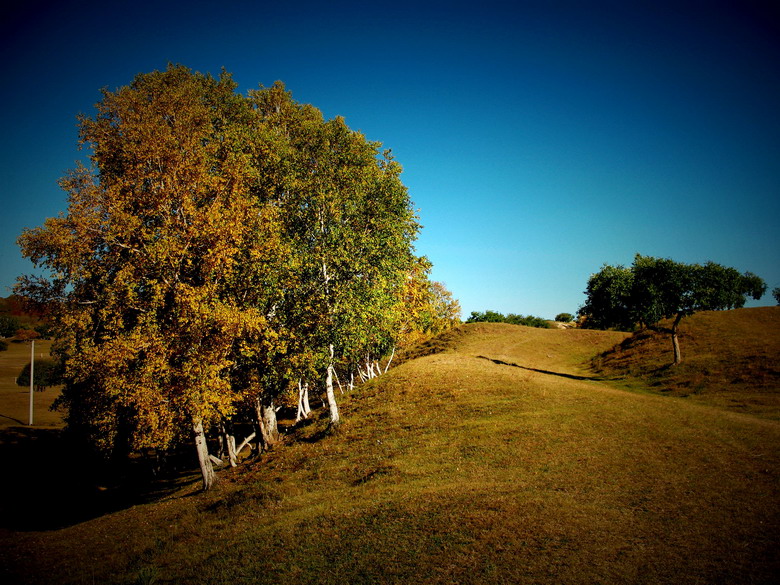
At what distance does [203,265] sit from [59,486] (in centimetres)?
2594

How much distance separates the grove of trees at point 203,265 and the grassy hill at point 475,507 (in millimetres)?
5026

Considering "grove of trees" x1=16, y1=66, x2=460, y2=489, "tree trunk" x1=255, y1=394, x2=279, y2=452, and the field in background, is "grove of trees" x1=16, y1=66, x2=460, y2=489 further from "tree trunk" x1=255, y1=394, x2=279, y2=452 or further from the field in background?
the field in background

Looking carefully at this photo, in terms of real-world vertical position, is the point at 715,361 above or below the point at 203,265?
below

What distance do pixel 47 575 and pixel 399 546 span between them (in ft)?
50.3

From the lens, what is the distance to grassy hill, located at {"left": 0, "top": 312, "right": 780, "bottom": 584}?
457 inches

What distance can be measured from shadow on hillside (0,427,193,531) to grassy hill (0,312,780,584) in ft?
3.99

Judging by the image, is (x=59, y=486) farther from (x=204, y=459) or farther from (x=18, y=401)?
(x=18, y=401)

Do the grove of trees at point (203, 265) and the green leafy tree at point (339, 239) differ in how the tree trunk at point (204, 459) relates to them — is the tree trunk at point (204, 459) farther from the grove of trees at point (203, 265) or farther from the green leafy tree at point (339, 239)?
the green leafy tree at point (339, 239)

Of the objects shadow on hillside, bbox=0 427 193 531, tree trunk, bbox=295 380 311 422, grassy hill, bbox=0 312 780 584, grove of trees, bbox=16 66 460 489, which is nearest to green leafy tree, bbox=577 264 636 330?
grassy hill, bbox=0 312 780 584

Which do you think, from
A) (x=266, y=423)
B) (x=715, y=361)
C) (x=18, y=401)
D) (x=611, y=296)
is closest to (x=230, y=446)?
(x=266, y=423)

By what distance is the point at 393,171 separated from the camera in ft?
109

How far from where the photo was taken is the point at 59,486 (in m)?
30.4

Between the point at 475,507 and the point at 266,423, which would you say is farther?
the point at 266,423

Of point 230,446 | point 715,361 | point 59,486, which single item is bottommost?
point 59,486
